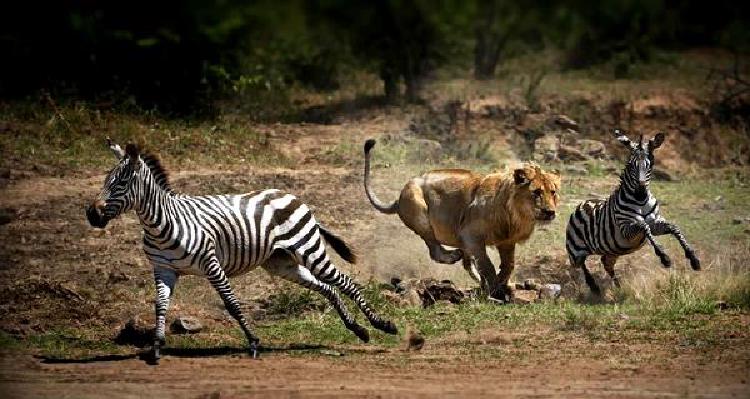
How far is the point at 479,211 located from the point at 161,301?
3810 millimetres

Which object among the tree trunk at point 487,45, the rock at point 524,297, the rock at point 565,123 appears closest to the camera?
the rock at point 524,297

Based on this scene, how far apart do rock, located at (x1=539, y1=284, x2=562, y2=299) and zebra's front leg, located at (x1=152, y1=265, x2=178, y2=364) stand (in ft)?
12.6

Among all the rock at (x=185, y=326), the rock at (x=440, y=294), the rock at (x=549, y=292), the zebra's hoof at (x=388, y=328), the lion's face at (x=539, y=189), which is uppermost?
the lion's face at (x=539, y=189)

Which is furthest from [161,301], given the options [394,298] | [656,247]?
[656,247]

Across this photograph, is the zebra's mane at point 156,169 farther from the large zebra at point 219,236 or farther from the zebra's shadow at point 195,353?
the zebra's shadow at point 195,353

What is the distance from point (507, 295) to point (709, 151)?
23.9 feet

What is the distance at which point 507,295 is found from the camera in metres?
12.3

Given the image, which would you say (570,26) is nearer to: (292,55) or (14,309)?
(292,55)

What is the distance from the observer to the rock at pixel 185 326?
1099cm

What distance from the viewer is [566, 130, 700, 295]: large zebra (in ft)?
40.0

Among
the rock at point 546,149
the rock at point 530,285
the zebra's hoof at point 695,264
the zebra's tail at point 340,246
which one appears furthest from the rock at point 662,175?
the zebra's tail at point 340,246

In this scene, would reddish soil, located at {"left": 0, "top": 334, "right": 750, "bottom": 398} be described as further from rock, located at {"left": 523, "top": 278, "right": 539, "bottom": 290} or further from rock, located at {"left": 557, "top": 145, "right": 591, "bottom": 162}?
rock, located at {"left": 557, "top": 145, "right": 591, "bottom": 162}

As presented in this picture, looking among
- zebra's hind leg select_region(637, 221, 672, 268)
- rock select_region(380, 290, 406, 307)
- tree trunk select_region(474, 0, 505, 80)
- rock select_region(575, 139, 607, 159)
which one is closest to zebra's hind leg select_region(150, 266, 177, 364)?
rock select_region(380, 290, 406, 307)

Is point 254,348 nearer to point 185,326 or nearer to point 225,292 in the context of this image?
point 225,292
